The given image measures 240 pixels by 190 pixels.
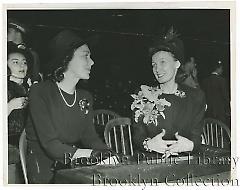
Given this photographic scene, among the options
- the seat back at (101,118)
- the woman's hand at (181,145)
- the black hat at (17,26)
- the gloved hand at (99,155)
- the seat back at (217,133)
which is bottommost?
the gloved hand at (99,155)

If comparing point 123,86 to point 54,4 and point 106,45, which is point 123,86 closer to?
point 106,45

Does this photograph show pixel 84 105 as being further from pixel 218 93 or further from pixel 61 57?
pixel 218 93

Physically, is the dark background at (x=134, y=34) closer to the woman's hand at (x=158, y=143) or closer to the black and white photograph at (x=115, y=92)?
the black and white photograph at (x=115, y=92)

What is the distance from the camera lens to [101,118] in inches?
38.4

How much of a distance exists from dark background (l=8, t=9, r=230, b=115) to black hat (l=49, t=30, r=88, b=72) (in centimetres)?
1

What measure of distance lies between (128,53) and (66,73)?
0.48 feet

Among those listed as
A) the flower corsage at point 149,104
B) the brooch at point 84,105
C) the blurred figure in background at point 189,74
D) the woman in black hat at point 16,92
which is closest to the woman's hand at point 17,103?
the woman in black hat at point 16,92

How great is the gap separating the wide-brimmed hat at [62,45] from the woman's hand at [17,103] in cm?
9

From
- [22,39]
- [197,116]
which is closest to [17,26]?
[22,39]

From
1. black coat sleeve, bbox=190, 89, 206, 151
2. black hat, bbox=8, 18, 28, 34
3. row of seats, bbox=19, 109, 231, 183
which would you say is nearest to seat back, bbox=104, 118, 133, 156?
row of seats, bbox=19, 109, 231, 183

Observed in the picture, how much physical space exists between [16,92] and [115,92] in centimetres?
22

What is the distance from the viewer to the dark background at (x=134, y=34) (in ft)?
3.18

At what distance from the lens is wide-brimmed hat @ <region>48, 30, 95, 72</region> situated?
970 mm
